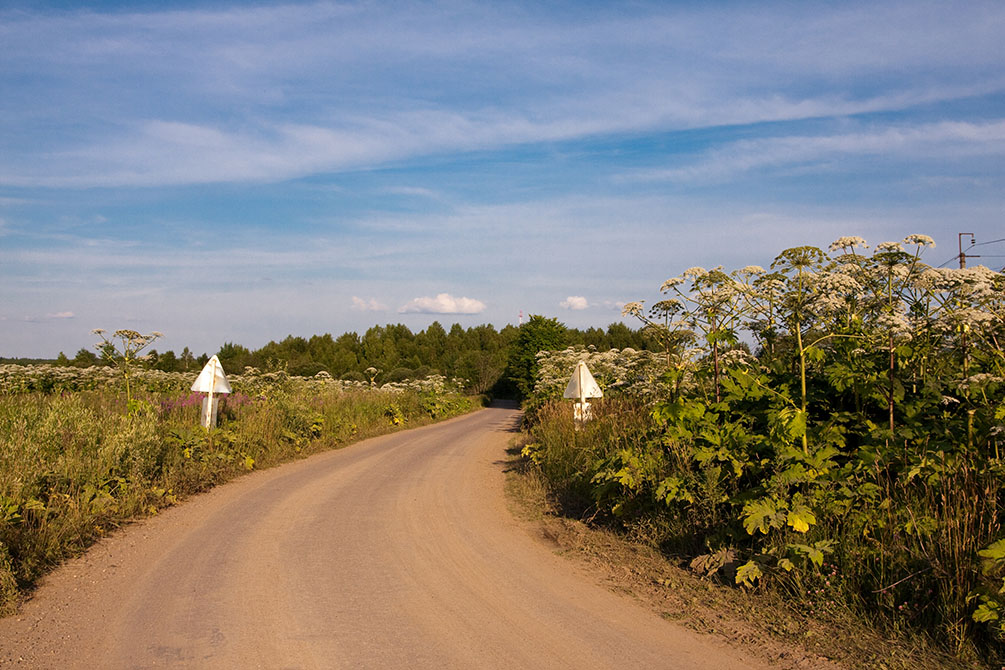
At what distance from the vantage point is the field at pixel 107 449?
6.90 meters

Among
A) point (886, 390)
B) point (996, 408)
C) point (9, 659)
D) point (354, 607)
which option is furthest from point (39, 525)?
point (996, 408)

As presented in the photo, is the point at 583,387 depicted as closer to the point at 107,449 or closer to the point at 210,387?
the point at 210,387

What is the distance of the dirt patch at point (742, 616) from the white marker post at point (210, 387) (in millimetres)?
8412

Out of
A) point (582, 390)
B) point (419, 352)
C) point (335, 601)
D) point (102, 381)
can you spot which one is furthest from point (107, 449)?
point (419, 352)

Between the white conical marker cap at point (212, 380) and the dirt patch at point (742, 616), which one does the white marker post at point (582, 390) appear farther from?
the white conical marker cap at point (212, 380)

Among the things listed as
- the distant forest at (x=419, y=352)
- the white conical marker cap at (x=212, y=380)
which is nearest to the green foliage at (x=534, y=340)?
the distant forest at (x=419, y=352)

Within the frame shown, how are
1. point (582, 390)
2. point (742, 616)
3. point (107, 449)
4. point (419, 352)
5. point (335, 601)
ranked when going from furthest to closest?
point (419, 352)
point (582, 390)
point (107, 449)
point (335, 601)
point (742, 616)

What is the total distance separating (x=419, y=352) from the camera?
93.4 m

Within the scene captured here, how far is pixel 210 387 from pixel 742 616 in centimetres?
1125

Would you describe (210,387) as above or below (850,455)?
above

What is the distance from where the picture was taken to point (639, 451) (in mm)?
8008

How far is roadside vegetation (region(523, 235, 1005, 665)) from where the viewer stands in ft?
15.5

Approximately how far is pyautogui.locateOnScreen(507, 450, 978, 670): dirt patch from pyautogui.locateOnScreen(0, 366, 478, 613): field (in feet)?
18.1

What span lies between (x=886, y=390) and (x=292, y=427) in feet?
46.2
